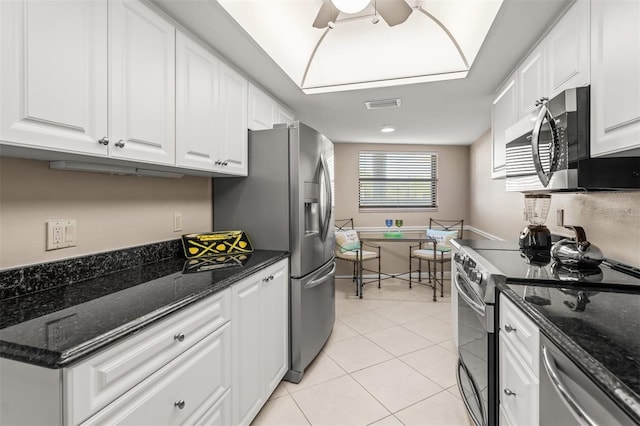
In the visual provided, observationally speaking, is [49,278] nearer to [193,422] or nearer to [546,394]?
[193,422]

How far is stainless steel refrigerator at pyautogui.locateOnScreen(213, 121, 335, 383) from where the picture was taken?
2.08 metres

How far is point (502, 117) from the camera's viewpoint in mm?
2299

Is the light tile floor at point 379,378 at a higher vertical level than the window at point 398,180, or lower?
lower

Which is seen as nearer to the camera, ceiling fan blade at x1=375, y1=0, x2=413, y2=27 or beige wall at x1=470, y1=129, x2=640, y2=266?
beige wall at x1=470, y1=129, x2=640, y2=266

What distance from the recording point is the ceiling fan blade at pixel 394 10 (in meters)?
1.65

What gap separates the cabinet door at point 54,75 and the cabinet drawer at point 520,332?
1735mm

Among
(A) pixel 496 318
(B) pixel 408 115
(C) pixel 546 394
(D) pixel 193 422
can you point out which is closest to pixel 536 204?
(A) pixel 496 318

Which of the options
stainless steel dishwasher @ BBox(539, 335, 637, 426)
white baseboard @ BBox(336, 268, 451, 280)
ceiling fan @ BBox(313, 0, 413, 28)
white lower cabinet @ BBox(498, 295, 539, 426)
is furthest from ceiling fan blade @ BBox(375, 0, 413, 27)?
white baseboard @ BBox(336, 268, 451, 280)

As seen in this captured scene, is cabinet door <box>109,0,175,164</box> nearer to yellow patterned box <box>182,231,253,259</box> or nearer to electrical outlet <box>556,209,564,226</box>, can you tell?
yellow patterned box <box>182,231,253,259</box>

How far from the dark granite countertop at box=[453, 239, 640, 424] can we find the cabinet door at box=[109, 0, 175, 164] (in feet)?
5.51

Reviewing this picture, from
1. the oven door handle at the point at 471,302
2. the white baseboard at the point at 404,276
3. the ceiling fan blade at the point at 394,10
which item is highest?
the ceiling fan blade at the point at 394,10

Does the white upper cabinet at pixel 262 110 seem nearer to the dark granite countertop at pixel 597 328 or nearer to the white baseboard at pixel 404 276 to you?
the dark granite countertop at pixel 597 328

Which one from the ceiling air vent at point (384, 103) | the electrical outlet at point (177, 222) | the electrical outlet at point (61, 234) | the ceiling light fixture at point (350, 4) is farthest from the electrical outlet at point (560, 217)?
the electrical outlet at point (61, 234)

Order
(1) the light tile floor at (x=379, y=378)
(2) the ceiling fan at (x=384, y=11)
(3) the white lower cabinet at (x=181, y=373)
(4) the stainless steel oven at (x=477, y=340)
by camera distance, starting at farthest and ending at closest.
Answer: (1) the light tile floor at (x=379, y=378) → (2) the ceiling fan at (x=384, y=11) → (4) the stainless steel oven at (x=477, y=340) → (3) the white lower cabinet at (x=181, y=373)
